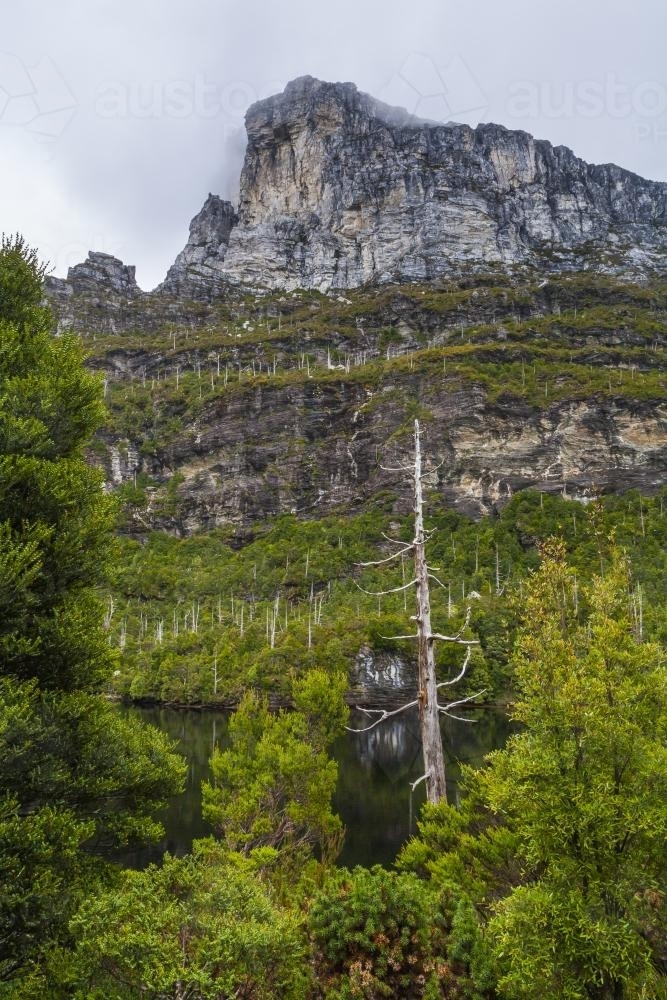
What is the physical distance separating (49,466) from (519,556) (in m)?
83.0

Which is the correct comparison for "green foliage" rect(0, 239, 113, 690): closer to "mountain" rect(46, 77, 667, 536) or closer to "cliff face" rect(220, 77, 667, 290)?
"mountain" rect(46, 77, 667, 536)

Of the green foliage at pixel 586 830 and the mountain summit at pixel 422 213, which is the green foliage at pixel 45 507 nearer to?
the green foliage at pixel 586 830

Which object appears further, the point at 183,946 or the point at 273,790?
the point at 273,790

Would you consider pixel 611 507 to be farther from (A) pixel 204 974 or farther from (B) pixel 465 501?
(A) pixel 204 974

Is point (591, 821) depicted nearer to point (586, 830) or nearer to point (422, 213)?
point (586, 830)

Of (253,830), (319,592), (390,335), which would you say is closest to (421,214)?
(390,335)

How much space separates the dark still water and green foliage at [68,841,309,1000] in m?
4.09

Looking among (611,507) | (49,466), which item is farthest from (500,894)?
(611,507)

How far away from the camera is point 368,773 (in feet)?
101

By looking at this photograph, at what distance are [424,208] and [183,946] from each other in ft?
650

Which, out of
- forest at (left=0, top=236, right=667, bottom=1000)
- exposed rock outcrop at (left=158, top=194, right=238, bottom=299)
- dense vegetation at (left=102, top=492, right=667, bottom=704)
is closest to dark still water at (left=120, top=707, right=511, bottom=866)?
forest at (left=0, top=236, right=667, bottom=1000)

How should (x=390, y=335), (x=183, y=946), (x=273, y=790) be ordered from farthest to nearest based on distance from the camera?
1. (x=390, y=335)
2. (x=273, y=790)
3. (x=183, y=946)

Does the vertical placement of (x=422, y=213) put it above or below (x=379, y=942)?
above

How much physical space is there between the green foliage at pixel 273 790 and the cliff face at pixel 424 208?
173 metres
